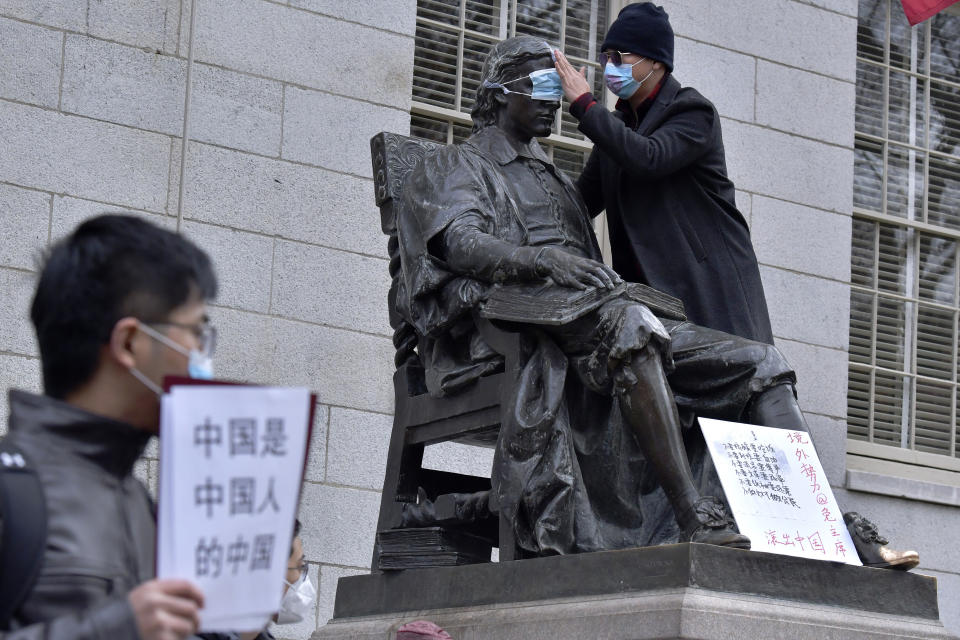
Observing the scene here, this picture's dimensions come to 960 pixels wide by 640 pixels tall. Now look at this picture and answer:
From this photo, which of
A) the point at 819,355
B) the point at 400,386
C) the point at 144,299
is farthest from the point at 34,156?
the point at 144,299

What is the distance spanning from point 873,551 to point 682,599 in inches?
32.7

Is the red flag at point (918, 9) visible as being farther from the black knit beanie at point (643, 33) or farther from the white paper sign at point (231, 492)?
the white paper sign at point (231, 492)

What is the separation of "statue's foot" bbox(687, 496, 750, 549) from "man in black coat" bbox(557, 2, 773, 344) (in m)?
1.02

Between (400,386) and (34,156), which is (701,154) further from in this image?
(34,156)

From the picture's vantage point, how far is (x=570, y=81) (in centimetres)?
560

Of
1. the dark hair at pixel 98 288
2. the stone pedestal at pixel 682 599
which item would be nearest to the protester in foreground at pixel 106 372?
the dark hair at pixel 98 288

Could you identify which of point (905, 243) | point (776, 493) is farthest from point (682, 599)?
point (905, 243)

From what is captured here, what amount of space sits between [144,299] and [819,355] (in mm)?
7647

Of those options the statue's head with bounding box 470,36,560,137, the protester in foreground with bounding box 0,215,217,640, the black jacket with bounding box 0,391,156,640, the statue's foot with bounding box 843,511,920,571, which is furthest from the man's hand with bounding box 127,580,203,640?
the statue's head with bounding box 470,36,560,137

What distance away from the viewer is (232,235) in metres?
7.73

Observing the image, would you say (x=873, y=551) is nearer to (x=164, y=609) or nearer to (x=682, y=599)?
(x=682, y=599)

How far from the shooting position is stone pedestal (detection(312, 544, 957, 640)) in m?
4.38

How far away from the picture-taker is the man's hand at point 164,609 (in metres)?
1.88

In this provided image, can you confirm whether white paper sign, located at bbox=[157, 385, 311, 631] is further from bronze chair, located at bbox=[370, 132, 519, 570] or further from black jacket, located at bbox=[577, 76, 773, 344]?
black jacket, located at bbox=[577, 76, 773, 344]
